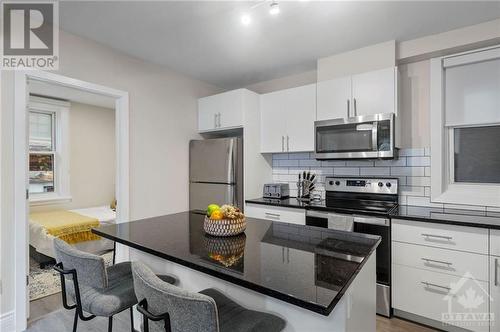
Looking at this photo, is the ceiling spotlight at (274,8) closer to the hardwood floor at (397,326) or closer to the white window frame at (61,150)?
the hardwood floor at (397,326)

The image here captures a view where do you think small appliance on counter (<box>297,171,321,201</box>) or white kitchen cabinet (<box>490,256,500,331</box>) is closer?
white kitchen cabinet (<box>490,256,500,331</box>)

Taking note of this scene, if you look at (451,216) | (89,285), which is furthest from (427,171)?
(89,285)

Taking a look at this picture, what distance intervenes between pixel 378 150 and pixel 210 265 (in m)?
1.99

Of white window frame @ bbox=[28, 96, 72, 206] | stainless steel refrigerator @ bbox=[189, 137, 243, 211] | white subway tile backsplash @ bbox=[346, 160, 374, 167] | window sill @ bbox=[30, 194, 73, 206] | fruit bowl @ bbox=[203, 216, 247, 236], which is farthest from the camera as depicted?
white window frame @ bbox=[28, 96, 72, 206]

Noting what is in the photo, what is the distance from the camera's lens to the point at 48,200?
4414 mm

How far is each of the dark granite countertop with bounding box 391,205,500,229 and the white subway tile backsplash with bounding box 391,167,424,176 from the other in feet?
1.15

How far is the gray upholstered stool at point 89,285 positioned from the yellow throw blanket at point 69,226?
2.31 m

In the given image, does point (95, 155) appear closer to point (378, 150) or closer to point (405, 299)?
point (378, 150)

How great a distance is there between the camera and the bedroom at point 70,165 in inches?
→ 141

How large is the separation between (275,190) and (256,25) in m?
1.81

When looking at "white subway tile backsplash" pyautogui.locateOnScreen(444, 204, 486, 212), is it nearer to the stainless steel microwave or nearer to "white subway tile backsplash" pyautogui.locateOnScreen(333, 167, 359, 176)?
the stainless steel microwave

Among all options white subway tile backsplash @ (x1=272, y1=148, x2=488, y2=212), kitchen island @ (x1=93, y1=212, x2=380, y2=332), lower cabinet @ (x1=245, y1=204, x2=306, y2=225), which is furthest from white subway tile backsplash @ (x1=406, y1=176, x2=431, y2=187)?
kitchen island @ (x1=93, y1=212, x2=380, y2=332)

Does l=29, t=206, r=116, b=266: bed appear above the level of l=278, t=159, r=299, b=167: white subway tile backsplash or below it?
below
